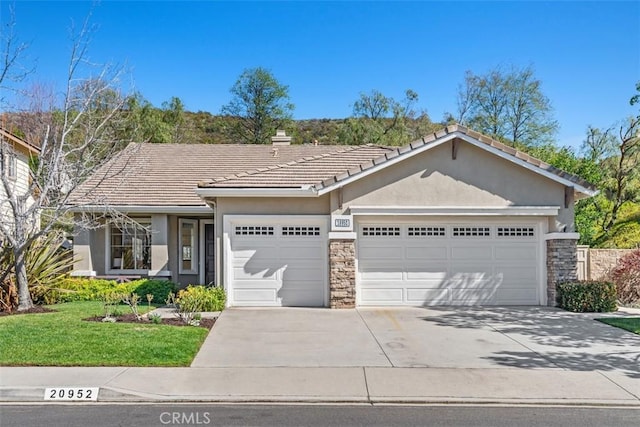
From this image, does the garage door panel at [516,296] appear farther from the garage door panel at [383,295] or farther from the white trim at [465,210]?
the garage door panel at [383,295]

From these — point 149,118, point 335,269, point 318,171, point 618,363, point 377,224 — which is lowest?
point 618,363

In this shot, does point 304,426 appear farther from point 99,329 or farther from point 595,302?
point 595,302

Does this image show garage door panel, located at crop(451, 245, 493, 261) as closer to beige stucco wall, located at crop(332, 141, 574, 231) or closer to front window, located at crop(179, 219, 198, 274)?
beige stucco wall, located at crop(332, 141, 574, 231)

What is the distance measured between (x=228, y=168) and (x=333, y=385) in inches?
558

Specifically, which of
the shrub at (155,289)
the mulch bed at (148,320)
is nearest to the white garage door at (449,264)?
the mulch bed at (148,320)

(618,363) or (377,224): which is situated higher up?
(377,224)

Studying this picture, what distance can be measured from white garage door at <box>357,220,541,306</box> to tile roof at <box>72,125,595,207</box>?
6.69 ft

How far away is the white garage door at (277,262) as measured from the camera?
14.5 meters

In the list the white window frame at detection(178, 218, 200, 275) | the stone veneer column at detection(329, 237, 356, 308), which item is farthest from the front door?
the stone veneer column at detection(329, 237, 356, 308)

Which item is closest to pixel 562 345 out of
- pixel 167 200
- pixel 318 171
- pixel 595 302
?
pixel 595 302

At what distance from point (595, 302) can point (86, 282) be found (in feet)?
47.2

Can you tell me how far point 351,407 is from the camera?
6.73 metres

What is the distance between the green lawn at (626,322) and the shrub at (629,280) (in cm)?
343

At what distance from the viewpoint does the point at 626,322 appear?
40.7ft
